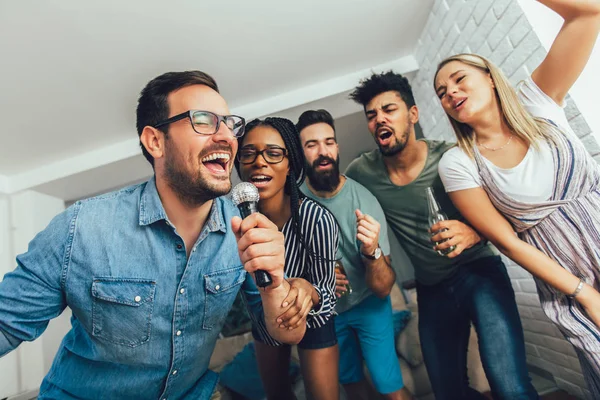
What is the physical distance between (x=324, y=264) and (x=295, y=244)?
0.16 meters

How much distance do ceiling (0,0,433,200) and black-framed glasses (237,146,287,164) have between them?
1100 mm

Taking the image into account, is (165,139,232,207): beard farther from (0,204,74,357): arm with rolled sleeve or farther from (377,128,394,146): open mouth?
(377,128,394,146): open mouth

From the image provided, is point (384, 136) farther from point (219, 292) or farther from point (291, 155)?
point (219, 292)

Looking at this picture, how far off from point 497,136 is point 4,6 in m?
2.57

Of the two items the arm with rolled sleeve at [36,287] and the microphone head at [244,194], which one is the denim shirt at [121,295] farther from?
the microphone head at [244,194]

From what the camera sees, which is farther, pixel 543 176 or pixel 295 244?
pixel 295 244

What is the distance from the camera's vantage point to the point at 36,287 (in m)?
0.99

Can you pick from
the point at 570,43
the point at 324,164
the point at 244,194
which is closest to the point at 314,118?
the point at 324,164

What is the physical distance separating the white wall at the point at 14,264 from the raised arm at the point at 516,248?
3.99 meters

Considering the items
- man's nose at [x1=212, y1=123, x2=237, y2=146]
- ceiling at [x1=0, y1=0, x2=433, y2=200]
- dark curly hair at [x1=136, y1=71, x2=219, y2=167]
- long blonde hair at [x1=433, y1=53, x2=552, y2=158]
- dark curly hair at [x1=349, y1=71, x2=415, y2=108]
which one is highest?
ceiling at [x1=0, y1=0, x2=433, y2=200]

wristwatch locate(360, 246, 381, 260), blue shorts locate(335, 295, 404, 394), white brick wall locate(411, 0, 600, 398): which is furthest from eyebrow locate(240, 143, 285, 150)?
white brick wall locate(411, 0, 600, 398)

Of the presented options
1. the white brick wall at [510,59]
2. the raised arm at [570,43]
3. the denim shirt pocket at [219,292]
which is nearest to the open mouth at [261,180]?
the denim shirt pocket at [219,292]

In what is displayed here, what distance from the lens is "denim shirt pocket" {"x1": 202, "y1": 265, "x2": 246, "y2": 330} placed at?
1210mm

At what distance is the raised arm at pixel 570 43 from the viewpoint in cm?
114
